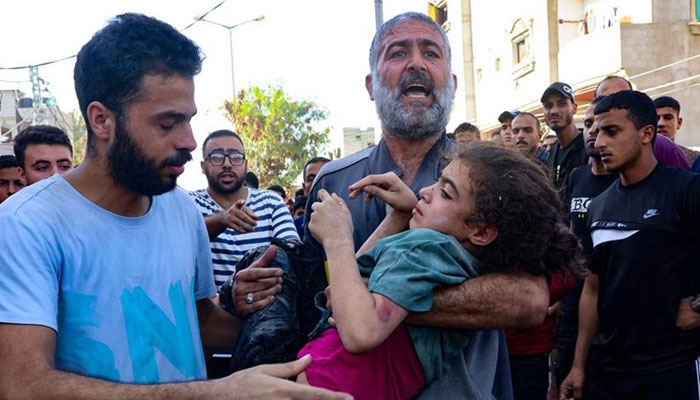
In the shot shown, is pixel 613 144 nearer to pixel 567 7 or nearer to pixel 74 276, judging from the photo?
pixel 74 276

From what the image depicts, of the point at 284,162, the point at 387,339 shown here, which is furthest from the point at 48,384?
the point at 284,162

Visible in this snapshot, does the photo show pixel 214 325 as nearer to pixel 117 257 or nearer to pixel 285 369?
pixel 117 257

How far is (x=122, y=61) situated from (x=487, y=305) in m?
1.43

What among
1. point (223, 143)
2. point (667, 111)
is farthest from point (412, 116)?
point (667, 111)

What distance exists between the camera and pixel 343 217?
6.84 ft

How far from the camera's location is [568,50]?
19.8 m

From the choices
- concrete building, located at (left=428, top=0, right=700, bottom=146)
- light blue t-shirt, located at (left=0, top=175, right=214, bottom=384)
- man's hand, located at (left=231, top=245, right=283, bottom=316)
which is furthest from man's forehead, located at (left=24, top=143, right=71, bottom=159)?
concrete building, located at (left=428, top=0, right=700, bottom=146)

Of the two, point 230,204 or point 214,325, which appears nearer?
point 214,325

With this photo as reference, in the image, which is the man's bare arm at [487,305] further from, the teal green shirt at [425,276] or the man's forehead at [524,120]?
the man's forehead at [524,120]

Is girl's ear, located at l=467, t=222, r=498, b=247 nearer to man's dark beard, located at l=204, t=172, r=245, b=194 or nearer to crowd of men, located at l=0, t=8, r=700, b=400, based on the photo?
crowd of men, located at l=0, t=8, r=700, b=400

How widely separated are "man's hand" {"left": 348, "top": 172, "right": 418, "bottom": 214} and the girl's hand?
0.35 ft

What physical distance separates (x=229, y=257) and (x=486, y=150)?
9.45 ft

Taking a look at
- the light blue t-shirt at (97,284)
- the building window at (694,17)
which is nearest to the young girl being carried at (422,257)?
the light blue t-shirt at (97,284)

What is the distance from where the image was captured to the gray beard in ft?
8.48
